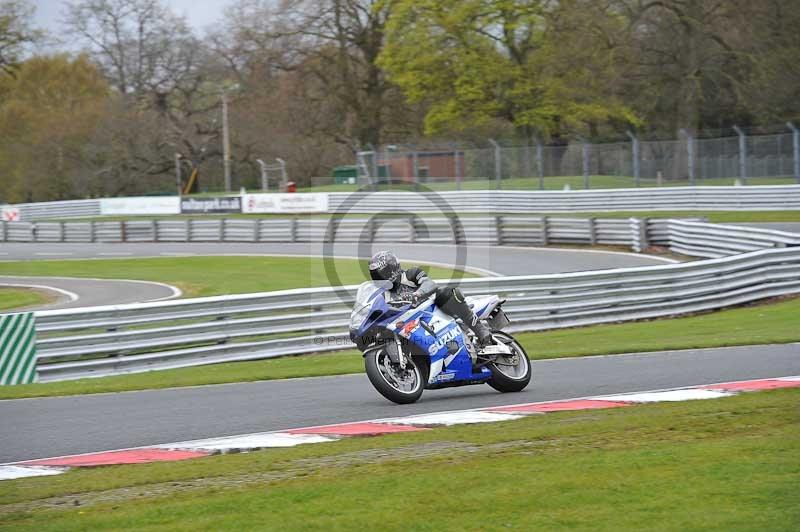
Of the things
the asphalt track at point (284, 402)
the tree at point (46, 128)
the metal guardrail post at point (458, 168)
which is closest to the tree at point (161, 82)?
the tree at point (46, 128)

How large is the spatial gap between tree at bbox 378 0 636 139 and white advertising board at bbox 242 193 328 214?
1080 cm

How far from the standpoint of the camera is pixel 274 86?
203 feet

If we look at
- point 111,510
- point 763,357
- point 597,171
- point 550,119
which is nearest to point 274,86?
point 550,119

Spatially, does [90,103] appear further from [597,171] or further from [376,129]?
[597,171]

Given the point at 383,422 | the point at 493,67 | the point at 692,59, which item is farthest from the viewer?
the point at 493,67

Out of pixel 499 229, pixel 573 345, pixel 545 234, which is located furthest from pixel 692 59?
pixel 573 345

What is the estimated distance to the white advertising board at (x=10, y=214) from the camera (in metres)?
51.6

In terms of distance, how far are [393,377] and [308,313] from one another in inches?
227

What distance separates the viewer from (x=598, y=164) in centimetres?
3853

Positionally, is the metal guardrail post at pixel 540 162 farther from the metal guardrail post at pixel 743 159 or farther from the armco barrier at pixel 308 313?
the armco barrier at pixel 308 313

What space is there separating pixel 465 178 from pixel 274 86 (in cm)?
2430

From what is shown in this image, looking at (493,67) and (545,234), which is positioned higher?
(493,67)

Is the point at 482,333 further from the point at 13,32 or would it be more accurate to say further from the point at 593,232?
the point at 13,32

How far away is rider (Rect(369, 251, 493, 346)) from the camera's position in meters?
9.69
